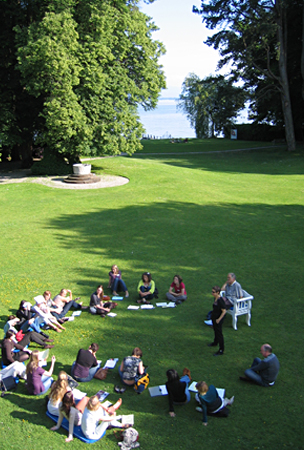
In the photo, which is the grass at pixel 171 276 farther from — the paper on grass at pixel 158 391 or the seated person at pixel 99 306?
the seated person at pixel 99 306

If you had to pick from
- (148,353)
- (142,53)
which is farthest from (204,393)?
(142,53)

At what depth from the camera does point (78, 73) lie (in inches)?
1003

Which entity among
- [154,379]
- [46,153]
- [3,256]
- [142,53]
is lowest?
[154,379]

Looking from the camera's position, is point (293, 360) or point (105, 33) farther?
point (105, 33)

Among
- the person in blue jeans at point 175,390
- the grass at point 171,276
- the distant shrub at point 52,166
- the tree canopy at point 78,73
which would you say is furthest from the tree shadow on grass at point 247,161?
the person in blue jeans at point 175,390

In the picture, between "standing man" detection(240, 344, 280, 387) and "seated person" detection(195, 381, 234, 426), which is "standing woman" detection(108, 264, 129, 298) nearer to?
"standing man" detection(240, 344, 280, 387)

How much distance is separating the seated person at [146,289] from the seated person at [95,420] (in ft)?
16.0

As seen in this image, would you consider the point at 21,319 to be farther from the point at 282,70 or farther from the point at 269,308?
the point at 282,70

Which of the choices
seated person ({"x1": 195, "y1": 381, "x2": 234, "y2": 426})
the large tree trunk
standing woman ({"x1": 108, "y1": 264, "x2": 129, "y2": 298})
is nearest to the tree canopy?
the large tree trunk

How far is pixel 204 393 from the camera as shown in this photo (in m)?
7.11

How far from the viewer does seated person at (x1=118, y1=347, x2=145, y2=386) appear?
808cm

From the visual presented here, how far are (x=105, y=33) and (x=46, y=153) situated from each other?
937cm

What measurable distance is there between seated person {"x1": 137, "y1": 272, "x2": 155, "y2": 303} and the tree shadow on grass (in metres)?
23.2

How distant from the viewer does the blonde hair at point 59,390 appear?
23.6 ft
